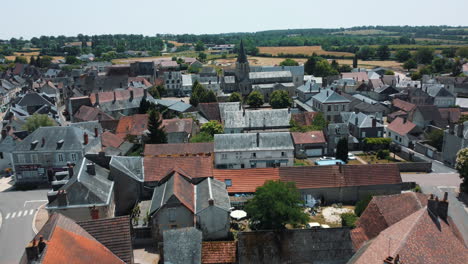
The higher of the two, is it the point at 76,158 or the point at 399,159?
the point at 76,158

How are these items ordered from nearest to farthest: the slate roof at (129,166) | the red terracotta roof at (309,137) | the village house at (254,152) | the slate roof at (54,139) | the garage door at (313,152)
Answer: the slate roof at (129,166) < the slate roof at (54,139) < the village house at (254,152) < the red terracotta roof at (309,137) < the garage door at (313,152)

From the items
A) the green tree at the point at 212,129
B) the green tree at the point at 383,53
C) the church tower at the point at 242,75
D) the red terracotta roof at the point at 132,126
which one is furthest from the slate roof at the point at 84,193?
the green tree at the point at 383,53

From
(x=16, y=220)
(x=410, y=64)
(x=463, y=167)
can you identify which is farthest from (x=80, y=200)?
(x=410, y=64)

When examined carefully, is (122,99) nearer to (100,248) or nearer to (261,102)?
(261,102)

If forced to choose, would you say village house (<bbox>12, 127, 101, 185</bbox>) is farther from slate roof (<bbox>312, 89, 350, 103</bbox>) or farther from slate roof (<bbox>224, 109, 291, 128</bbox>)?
slate roof (<bbox>312, 89, 350, 103</bbox>)

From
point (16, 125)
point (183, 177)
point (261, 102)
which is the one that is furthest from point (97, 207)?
point (261, 102)

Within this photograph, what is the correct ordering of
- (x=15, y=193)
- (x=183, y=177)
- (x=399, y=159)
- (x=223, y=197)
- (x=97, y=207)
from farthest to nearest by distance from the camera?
(x=399, y=159), (x=15, y=193), (x=183, y=177), (x=223, y=197), (x=97, y=207)

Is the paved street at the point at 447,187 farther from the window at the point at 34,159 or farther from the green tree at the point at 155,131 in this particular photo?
the window at the point at 34,159
